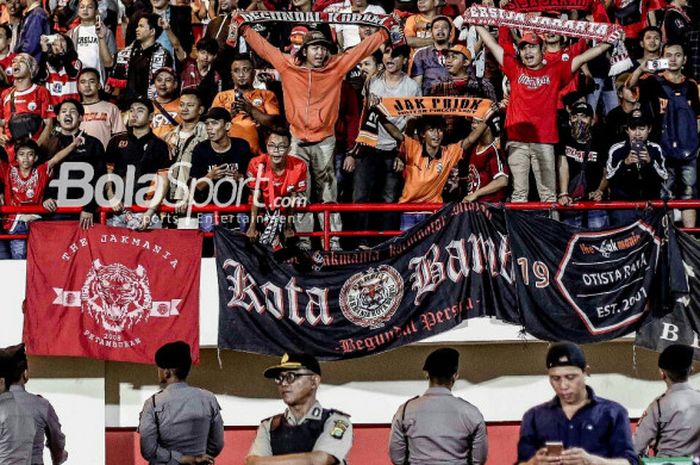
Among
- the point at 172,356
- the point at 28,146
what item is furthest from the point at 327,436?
the point at 28,146

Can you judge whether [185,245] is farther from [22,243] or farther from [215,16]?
[215,16]

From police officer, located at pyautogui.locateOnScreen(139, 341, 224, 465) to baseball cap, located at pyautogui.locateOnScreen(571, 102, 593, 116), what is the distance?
594 cm

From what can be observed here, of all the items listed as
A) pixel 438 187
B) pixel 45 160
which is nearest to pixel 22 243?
pixel 45 160

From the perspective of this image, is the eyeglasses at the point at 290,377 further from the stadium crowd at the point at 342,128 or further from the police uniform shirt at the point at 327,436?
the stadium crowd at the point at 342,128

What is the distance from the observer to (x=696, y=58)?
679 inches

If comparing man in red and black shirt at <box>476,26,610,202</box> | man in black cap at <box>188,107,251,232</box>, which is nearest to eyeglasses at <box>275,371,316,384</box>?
man in black cap at <box>188,107,251,232</box>

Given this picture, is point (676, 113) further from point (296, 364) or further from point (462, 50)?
point (296, 364)

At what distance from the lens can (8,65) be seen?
57.5ft

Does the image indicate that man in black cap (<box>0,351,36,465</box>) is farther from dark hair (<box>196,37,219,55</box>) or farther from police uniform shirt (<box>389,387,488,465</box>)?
dark hair (<box>196,37,219,55</box>)

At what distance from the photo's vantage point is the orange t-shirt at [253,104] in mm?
14914

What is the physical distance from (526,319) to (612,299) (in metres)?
0.82

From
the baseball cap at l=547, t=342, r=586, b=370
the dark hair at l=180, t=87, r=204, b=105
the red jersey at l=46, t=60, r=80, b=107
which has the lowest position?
the baseball cap at l=547, t=342, r=586, b=370

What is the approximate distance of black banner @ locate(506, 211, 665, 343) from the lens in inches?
513

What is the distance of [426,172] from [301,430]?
5871 mm
